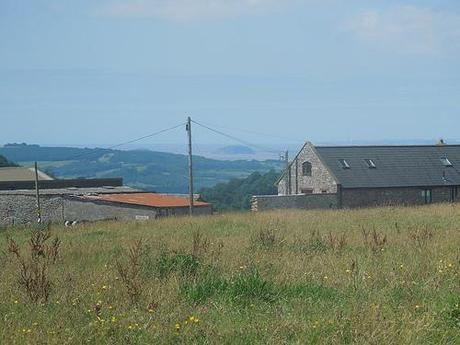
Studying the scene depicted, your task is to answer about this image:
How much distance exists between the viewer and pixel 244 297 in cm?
834

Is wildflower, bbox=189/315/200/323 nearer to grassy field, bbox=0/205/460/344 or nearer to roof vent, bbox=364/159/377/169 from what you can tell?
grassy field, bbox=0/205/460/344

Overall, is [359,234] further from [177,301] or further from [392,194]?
[392,194]

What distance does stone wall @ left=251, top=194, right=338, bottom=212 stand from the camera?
163 ft

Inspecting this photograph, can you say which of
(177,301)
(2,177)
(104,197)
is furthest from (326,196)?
(177,301)

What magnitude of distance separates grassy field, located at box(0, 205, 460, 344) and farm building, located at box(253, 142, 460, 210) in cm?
3929

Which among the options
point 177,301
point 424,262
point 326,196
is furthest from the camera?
point 326,196

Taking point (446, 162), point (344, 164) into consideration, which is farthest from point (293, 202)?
point (446, 162)

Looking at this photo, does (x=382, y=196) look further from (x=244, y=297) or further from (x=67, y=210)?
(x=244, y=297)

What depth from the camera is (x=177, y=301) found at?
8.23 metres

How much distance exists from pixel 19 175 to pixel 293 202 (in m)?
30.0

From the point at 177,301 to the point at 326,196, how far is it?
4580 cm

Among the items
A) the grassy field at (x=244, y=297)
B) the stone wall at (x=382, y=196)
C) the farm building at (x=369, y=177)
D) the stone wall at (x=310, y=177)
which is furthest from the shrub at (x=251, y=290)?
the stone wall at (x=310, y=177)

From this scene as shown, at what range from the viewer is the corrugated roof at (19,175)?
219 ft

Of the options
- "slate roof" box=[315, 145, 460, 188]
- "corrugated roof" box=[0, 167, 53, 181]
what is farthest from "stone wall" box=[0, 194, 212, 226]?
"corrugated roof" box=[0, 167, 53, 181]
